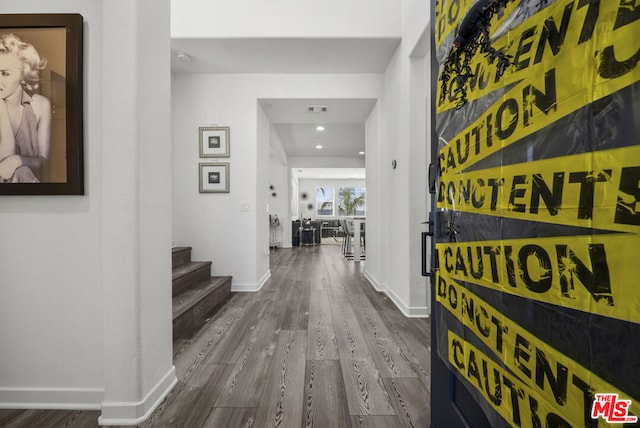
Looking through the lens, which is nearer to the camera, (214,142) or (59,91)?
(59,91)

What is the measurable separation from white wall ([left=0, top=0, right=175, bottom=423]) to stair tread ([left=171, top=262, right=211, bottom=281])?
4.02ft

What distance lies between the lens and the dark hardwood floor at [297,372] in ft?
4.66

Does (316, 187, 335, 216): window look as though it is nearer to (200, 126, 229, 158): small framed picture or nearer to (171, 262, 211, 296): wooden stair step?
(200, 126, 229, 158): small framed picture

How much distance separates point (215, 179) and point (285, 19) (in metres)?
2.06

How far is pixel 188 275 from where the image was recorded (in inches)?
120

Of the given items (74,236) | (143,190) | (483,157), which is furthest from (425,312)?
(74,236)

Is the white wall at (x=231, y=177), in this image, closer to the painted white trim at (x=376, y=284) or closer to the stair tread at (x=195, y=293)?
the stair tread at (x=195, y=293)

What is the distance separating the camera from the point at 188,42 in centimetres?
→ 315

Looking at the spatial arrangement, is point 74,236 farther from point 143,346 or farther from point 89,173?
point 143,346

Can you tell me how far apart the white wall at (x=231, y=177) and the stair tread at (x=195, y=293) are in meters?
0.34

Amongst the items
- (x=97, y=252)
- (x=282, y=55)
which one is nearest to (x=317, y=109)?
(x=282, y=55)

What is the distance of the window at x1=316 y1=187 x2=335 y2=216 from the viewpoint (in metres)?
14.4

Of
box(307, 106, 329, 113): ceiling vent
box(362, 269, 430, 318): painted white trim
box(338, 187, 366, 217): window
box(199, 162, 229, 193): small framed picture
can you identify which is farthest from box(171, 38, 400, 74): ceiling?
box(338, 187, 366, 217): window

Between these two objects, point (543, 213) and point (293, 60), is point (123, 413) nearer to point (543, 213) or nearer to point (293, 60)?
point (543, 213)
